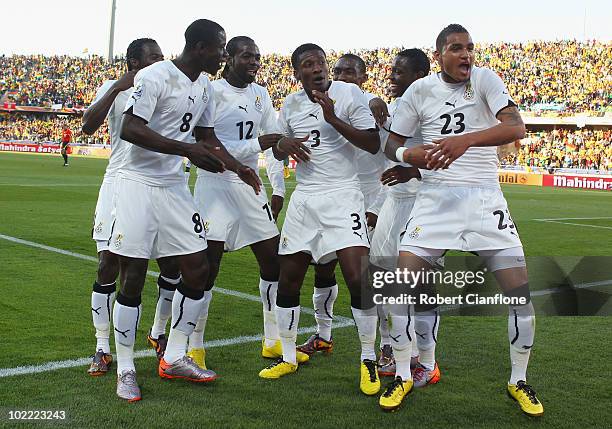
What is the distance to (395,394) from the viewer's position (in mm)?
4445

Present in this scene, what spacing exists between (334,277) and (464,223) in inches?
64.3

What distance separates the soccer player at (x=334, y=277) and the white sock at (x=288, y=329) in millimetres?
417

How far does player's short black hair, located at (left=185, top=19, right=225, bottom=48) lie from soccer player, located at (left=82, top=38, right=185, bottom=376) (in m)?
0.70

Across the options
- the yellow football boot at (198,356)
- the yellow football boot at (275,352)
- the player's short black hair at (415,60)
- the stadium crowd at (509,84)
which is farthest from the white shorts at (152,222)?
the stadium crowd at (509,84)

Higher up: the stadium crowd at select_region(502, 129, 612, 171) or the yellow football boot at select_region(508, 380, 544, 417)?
the yellow football boot at select_region(508, 380, 544, 417)

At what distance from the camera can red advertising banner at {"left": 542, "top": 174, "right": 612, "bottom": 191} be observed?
31.8m

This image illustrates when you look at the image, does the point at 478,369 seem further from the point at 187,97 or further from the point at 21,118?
the point at 21,118

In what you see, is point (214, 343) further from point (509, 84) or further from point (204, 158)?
point (509, 84)

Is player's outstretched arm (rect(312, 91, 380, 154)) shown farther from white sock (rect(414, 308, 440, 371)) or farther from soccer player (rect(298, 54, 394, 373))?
white sock (rect(414, 308, 440, 371))

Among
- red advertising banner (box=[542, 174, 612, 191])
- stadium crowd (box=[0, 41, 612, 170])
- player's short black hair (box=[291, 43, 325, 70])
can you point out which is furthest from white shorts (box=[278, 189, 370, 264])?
stadium crowd (box=[0, 41, 612, 170])

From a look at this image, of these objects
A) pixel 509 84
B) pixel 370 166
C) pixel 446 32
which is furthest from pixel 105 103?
pixel 509 84

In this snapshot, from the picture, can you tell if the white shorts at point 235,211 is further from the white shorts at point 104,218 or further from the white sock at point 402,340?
the white sock at point 402,340

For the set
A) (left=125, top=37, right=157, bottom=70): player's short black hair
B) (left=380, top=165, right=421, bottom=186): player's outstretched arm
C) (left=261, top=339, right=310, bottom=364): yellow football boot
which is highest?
(left=125, top=37, right=157, bottom=70): player's short black hair

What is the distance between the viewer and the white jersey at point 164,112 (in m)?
4.57
